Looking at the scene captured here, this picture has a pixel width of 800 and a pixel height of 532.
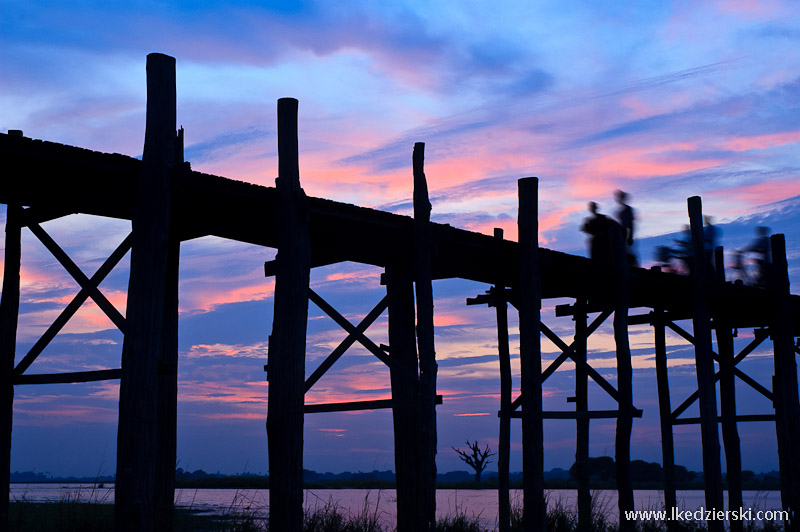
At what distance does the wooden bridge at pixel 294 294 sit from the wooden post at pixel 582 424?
33 millimetres

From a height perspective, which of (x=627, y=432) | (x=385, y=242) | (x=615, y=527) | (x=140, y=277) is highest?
(x=385, y=242)

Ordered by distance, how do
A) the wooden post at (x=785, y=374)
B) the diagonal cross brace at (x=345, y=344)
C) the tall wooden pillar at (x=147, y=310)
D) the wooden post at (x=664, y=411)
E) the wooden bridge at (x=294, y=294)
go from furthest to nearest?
the wooden post at (x=785, y=374) < the wooden post at (x=664, y=411) < the diagonal cross brace at (x=345, y=344) < the wooden bridge at (x=294, y=294) < the tall wooden pillar at (x=147, y=310)

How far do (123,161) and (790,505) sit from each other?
14021mm

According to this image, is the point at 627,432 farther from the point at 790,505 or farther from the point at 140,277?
the point at 140,277

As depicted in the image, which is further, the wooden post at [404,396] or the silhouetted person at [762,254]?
the silhouetted person at [762,254]

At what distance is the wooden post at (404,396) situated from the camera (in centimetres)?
1025

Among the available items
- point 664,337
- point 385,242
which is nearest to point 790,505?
point 664,337

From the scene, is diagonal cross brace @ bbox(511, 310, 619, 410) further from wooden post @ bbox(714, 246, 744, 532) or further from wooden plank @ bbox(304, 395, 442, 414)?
wooden post @ bbox(714, 246, 744, 532)

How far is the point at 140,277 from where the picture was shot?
7.73m

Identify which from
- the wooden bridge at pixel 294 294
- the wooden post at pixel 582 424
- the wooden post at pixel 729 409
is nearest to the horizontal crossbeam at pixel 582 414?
the wooden bridge at pixel 294 294

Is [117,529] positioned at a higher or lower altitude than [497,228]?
lower

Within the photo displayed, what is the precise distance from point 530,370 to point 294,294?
14.8ft

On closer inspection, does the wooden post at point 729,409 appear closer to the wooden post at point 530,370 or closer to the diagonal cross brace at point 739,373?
the diagonal cross brace at point 739,373

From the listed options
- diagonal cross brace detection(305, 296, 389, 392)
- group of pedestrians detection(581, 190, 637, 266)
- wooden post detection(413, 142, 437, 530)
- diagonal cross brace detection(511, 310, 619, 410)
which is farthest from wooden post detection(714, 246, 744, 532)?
diagonal cross brace detection(305, 296, 389, 392)
